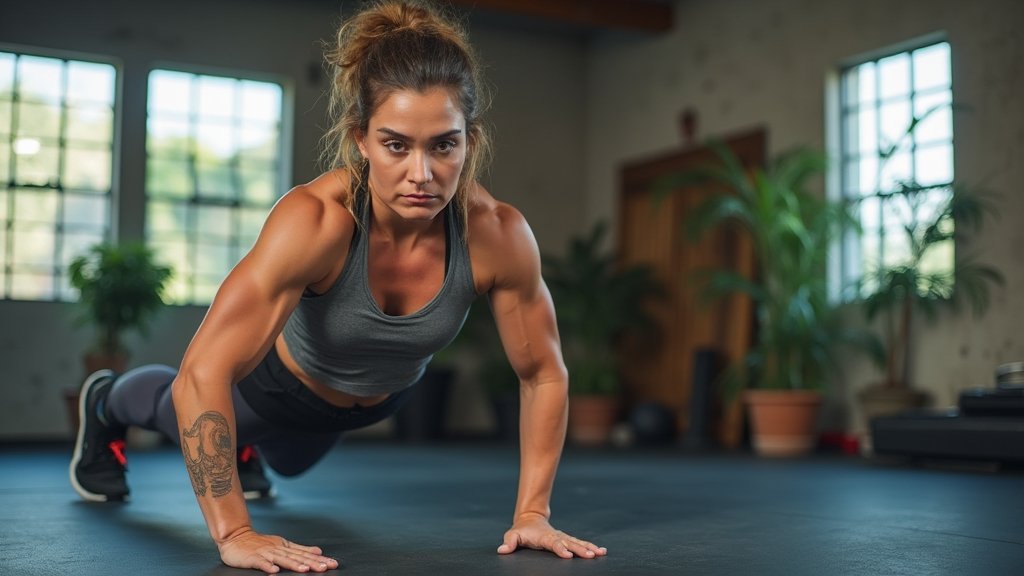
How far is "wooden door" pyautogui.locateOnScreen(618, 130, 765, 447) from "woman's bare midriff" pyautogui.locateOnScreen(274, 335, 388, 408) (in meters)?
4.26

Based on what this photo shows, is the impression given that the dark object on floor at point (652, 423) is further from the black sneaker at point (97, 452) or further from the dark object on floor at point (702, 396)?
the black sneaker at point (97, 452)

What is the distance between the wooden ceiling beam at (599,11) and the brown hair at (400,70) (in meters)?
5.02

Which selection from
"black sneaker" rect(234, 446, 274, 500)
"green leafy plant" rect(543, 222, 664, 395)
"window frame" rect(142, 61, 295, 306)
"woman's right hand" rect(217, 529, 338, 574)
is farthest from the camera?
"green leafy plant" rect(543, 222, 664, 395)

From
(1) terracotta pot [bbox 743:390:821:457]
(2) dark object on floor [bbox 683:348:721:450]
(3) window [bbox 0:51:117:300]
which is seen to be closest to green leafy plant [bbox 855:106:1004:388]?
(1) terracotta pot [bbox 743:390:821:457]

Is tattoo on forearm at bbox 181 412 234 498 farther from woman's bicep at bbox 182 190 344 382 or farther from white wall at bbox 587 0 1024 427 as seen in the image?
white wall at bbox 587 0 1024 427

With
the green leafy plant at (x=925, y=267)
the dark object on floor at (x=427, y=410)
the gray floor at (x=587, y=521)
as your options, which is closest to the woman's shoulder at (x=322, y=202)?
→ the gray floor at (x=587, y=521)

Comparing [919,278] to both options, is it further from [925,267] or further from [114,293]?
[114,293]

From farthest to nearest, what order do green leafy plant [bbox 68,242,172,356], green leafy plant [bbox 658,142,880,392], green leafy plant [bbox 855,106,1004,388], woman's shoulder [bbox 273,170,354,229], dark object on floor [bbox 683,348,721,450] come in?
dark object on floor [bbox 683,348,721,450] → green leafy plant [bbox 68,242,172,356] → green leafy plant [bbox 658,142,880,392] → green leafy plant [bbox 855,106,1004,388] → woman's shoulder [bbox 273,170,354,229]

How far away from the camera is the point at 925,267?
18.2 ft

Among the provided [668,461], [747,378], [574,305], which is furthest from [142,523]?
[574,305]

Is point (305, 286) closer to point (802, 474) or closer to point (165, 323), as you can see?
point (802, 474)

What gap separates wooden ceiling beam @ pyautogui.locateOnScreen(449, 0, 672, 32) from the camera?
7.01 metres

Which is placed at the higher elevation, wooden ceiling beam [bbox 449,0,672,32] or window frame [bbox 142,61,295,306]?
wooden ceiling beam [bbox 449,0,672,32]

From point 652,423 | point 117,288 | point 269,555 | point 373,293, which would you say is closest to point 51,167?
point 117,288
